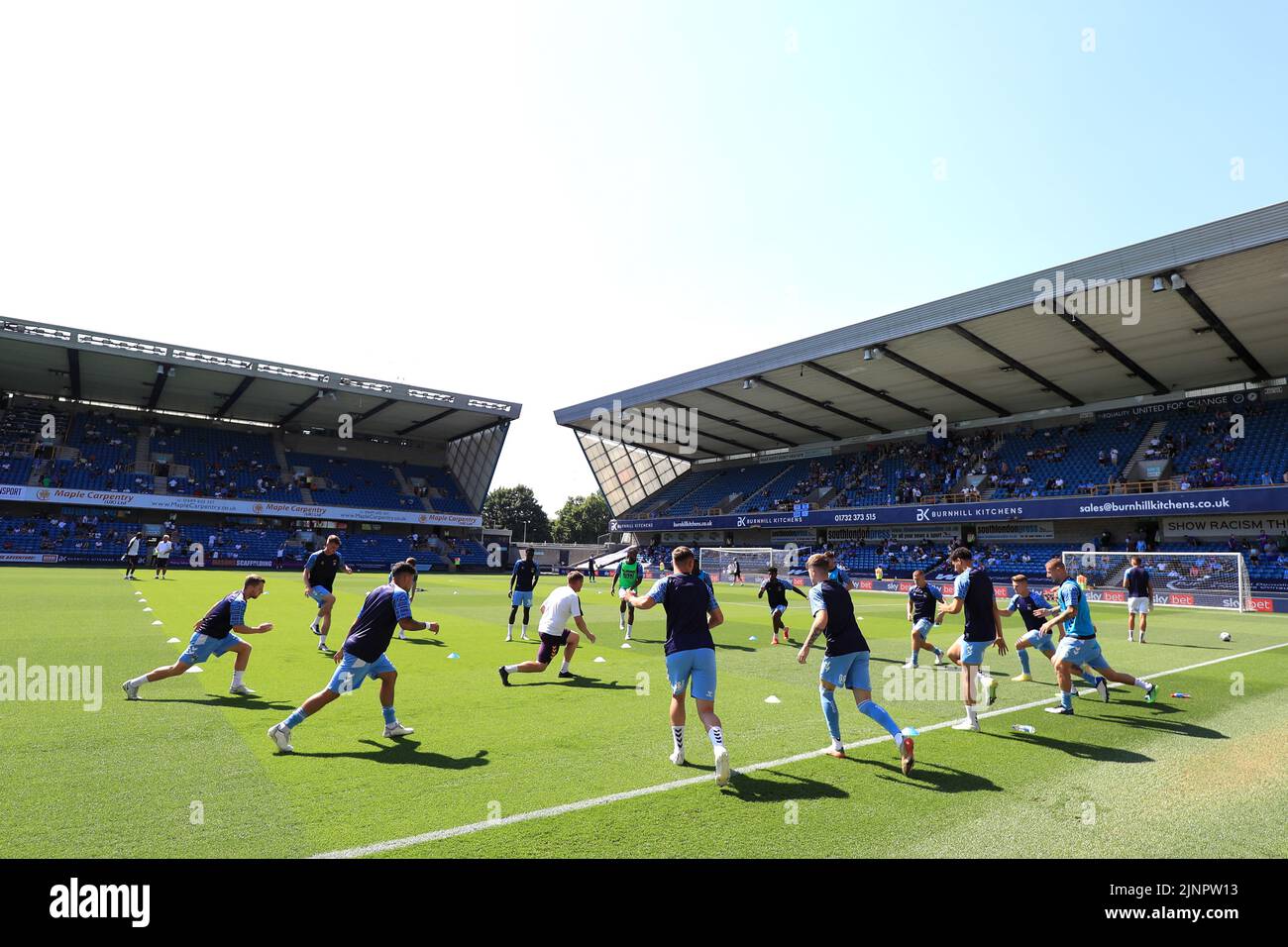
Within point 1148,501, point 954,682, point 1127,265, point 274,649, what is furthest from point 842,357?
point 274,649

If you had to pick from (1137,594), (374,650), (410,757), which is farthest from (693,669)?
(1137,594)

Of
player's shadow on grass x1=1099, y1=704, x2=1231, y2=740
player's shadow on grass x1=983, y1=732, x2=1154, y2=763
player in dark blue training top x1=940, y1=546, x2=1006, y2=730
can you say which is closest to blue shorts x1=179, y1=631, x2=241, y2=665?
player in dark blue training top x1=940, y1=546, x2=1006, y2=730

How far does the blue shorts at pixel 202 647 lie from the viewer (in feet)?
27.2

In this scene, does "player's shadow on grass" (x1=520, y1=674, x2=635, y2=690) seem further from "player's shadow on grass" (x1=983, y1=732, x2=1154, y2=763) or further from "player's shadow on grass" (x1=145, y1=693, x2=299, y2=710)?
"player's shadow on grass" (x1=983, y1=732, x2=1154, y2=763)

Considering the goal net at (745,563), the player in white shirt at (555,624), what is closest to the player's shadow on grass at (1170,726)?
the player in white shirt at (555,624)

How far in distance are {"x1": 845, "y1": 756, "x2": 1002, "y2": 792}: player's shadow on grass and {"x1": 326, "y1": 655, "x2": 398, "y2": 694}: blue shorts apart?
16.3ft

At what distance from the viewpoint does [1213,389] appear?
38812mm

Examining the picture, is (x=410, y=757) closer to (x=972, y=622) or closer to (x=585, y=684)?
(x=585, y=684)

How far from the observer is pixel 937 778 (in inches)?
233

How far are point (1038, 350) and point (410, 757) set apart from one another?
37.6 metres

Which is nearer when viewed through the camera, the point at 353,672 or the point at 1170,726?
the point at 353,672

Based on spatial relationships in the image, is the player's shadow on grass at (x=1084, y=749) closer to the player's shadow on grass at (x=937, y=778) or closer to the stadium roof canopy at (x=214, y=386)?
the player's shadow on grass at (x=937, y=778)

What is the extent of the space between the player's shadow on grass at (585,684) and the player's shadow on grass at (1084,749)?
505cm
